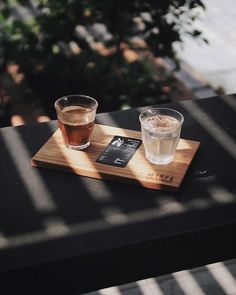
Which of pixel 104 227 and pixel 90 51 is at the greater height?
pixel 104 227

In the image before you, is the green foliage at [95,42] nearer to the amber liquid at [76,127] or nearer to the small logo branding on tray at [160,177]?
the amber liquid at [76,127]

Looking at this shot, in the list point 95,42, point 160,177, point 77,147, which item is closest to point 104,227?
point 160,177

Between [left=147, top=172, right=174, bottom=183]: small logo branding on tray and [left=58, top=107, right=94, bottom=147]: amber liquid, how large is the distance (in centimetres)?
23

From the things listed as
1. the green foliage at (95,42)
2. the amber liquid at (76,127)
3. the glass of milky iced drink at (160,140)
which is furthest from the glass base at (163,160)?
the green foliage at (95,42)

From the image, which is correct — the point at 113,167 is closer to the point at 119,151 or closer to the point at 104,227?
the point at 119,151

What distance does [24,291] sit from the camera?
104 centimetres

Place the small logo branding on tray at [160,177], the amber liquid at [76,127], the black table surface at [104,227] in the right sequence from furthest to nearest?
1. the amber liquid at [76,127]
2. the small logo branding on tray at [160,177]
3. the black table surface at [104,227]

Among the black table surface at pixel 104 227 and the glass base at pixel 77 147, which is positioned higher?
the glass base at pixel 77 147

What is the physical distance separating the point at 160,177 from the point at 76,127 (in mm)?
278

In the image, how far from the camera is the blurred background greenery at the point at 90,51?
8.11ft

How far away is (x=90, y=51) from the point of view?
2791 millimetres

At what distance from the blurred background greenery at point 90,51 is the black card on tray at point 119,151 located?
1105 mm

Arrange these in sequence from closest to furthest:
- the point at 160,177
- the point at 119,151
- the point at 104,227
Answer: the point at 104,227 < the point at 160,177 < the point at 119,151

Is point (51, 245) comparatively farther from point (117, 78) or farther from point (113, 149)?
point (117, 78)
